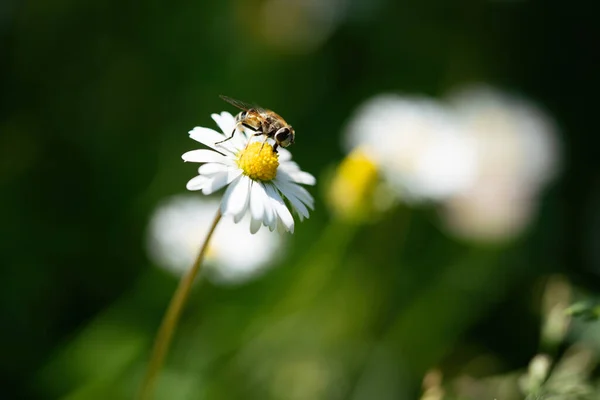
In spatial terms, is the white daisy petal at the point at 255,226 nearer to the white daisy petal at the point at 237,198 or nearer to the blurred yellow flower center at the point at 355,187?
the white daisy petal at the point at 237,198

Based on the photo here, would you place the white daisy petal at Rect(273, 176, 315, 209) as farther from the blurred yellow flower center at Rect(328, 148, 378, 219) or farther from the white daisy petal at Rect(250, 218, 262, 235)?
the blurred yellow flower center at Rect(328, 148, 378, 219)

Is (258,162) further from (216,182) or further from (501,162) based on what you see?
(501,162)

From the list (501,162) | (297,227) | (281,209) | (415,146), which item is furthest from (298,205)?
(501,162)

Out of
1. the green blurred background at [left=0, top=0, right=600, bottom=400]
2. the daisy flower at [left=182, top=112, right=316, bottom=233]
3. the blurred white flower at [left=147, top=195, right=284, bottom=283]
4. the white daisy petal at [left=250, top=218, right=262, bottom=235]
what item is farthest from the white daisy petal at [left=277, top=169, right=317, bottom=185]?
the green blurred background at [left=0, top=0, right=600, bottom=400]

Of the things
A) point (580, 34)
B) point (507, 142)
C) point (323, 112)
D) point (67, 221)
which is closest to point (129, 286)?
point (67, 221)

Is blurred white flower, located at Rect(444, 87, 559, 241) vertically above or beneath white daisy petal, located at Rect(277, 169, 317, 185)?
above

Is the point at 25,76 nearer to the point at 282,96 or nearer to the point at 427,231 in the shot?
the point at 282,96
